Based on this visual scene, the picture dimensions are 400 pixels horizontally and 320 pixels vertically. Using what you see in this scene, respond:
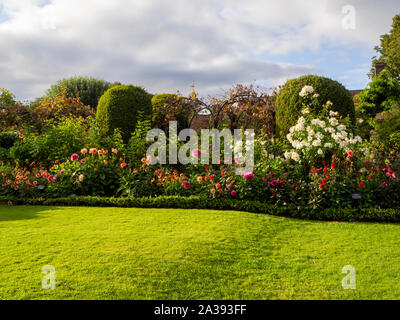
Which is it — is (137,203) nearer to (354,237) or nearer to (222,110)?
(354,237)

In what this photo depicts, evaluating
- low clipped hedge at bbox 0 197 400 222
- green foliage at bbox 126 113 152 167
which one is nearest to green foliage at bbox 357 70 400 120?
green foliage at bbox 126 113 152 167

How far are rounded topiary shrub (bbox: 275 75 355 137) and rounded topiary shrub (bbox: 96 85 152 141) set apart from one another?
4018 mm

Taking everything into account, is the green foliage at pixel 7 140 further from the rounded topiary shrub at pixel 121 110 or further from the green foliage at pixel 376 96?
the green foliage at pixel 376 96

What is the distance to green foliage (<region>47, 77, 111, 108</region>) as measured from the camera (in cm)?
2100

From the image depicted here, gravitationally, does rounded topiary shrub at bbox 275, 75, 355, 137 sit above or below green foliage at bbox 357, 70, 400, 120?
below

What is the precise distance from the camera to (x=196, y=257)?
4.14 metres

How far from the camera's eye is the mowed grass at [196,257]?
346 centimetres

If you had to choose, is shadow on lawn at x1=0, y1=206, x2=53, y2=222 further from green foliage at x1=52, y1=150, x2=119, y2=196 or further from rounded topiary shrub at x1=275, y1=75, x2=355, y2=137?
rounded topiary shrub at x1=275, y1=75, x2=355, y2=137

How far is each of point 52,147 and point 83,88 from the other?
1240 cm

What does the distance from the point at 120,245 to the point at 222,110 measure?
7.54 meters

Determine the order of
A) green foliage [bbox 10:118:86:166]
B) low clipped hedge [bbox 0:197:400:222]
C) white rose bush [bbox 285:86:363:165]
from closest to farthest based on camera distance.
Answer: low clipped hedge [bbox 0:197:400:222]
white rose bush [bbox 285:86:363:165]
green foliage [bbox 10:118:86:166]

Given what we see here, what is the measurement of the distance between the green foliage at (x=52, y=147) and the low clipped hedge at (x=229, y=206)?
204 cm
